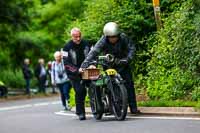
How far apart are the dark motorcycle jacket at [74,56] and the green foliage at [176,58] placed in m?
1.93

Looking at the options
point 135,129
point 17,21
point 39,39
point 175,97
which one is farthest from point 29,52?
point 135,129

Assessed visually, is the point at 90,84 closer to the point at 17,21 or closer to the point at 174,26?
the point at 174,26

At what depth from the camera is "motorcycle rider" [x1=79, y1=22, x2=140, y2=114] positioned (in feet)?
44.2

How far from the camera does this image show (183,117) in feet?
41.8

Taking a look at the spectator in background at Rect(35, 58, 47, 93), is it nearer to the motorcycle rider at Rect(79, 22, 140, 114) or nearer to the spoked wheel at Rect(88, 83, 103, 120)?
the spoked wheel at Rect(88, 83, 103, 120)

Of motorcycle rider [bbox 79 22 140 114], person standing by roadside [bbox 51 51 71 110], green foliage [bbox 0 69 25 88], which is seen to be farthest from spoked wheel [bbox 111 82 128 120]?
green foliage [bbox 0 69 25 88]

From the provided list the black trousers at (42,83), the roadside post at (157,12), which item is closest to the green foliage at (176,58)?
the roadside post at (157,12)

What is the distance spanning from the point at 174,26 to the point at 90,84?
90.4 inches

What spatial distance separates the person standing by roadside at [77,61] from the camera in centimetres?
1412

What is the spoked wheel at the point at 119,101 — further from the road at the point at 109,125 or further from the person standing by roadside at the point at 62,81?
the person standing by roadside at the point at 62,81

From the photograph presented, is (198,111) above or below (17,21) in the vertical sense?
below

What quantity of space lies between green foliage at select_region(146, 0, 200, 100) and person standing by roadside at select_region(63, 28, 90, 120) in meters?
1.94

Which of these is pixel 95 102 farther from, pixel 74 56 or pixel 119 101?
pixel 74 56

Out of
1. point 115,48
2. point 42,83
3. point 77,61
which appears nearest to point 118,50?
point 115,48
